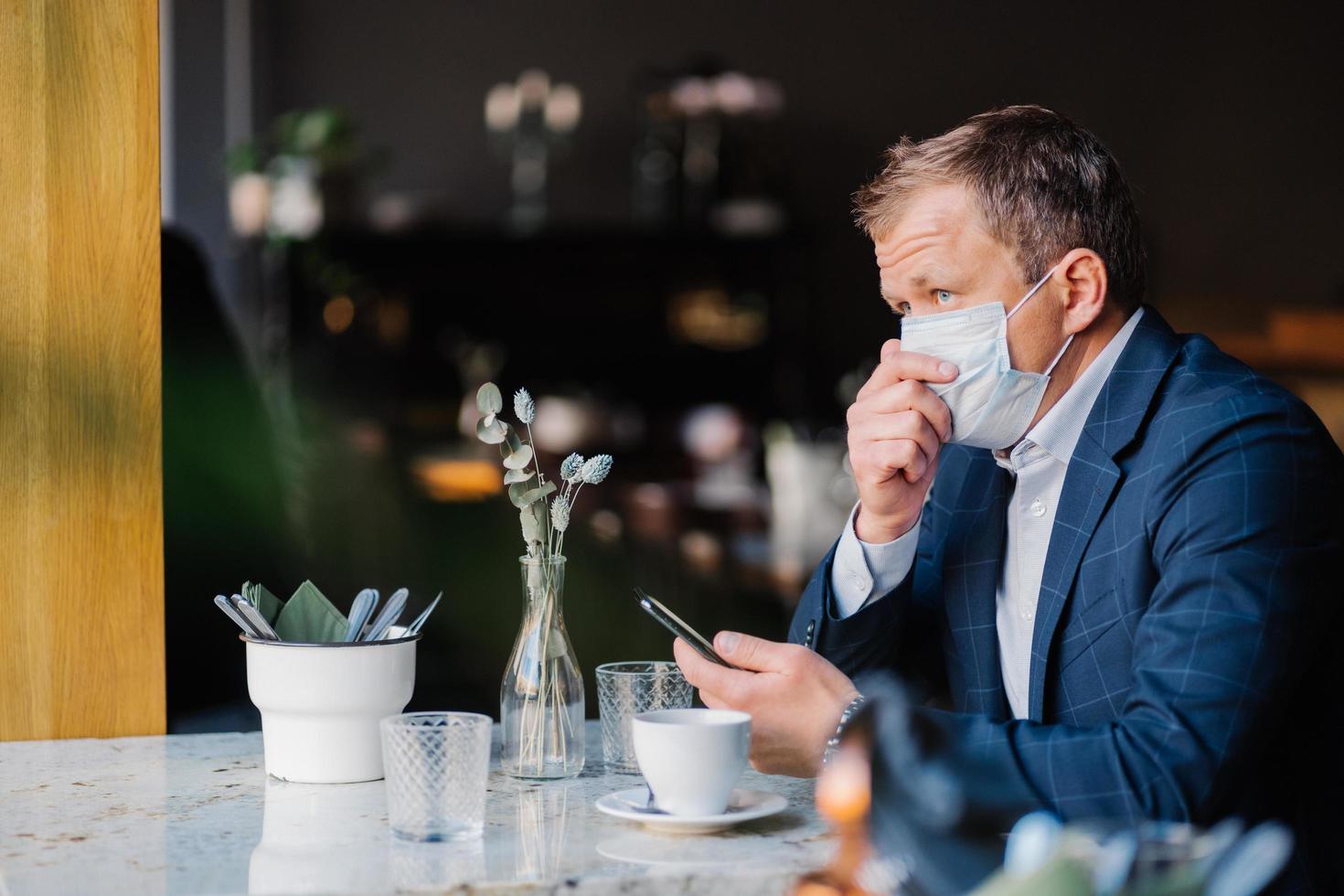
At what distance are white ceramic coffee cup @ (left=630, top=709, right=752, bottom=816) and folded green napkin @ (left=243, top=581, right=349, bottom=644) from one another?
361mm

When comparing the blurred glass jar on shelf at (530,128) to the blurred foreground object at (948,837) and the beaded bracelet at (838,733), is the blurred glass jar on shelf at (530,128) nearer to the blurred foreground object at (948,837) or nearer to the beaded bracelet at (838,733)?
the beaded bracelet at (838,733)

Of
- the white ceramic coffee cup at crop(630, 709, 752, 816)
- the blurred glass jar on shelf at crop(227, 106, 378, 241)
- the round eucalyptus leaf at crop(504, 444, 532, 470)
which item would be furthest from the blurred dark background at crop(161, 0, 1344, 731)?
the white ceramic coffee cup at crop(630, 709, 752, 816)

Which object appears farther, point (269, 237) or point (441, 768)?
point (269, 237)

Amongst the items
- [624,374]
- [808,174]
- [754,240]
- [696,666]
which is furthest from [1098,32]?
[696,666]

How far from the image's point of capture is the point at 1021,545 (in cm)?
140

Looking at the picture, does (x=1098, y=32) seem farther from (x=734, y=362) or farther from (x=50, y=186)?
(x=50, y=186)

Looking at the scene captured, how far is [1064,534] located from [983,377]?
6.5 inches

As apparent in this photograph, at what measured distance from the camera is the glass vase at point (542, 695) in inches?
48.3

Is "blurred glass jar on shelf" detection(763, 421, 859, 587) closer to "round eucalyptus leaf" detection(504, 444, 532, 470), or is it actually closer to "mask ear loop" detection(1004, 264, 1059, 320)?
"mask ear loop" detection(1004, 264, 1059, 320)

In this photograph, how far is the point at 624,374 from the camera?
516 cm

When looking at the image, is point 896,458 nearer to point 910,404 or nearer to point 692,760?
point 910,404

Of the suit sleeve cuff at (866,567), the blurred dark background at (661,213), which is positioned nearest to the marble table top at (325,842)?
the suit sleeve cuff at (866,567)

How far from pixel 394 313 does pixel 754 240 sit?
1.33 m

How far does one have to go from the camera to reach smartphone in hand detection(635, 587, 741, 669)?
120cm
